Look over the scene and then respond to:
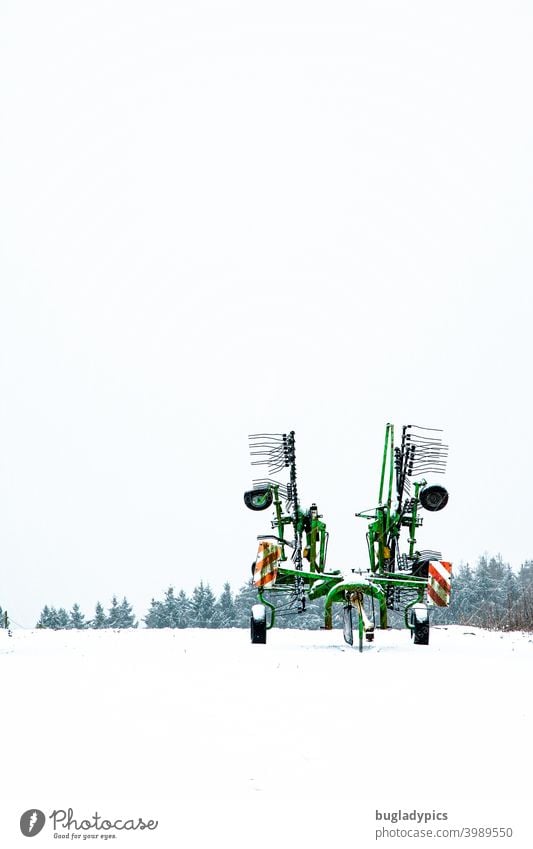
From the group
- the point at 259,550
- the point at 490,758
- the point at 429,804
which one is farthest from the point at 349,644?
the point at 429,804

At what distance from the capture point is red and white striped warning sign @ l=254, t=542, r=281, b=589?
14.1 metres

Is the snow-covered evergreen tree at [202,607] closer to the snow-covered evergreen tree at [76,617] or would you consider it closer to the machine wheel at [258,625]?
the snow-covered evergreen tree at [76,617]

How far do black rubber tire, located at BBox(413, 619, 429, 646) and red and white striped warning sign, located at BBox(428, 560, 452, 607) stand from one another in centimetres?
66

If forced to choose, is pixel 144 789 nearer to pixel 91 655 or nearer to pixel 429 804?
pixel 429 804

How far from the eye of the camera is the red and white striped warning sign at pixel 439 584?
14.0 meters

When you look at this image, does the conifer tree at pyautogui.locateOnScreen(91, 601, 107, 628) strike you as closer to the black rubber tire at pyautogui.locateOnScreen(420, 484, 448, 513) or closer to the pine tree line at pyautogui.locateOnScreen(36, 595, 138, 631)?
the pine tree line at pyautogui.locateOnScreen(36, 595, 138, 631)

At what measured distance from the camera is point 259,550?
46.8ft

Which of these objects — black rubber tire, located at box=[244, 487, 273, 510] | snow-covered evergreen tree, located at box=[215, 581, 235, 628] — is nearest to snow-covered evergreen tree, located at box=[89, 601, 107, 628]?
snow-covered evergreen tree, located at box=[215, 581, 235, 628]

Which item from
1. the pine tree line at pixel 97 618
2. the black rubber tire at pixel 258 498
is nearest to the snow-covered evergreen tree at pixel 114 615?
the pine tree line at pixel 97 618

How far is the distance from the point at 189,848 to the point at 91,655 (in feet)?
26.1

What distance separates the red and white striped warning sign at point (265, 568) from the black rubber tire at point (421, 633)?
246cm

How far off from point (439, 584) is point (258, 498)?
3.60 m

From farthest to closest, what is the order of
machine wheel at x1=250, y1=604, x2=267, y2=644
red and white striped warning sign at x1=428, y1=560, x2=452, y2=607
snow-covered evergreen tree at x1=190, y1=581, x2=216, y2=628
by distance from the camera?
snow-covered evergreen tree at x1=190, y1=581, x2=216, y2=628, red and white striped warning sign at x1=428, y1=560, x2=452, y2=607, machine wheel at x1=250, y1=604, x2=267, y2=644

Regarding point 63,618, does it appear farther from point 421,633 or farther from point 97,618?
point 421,633
